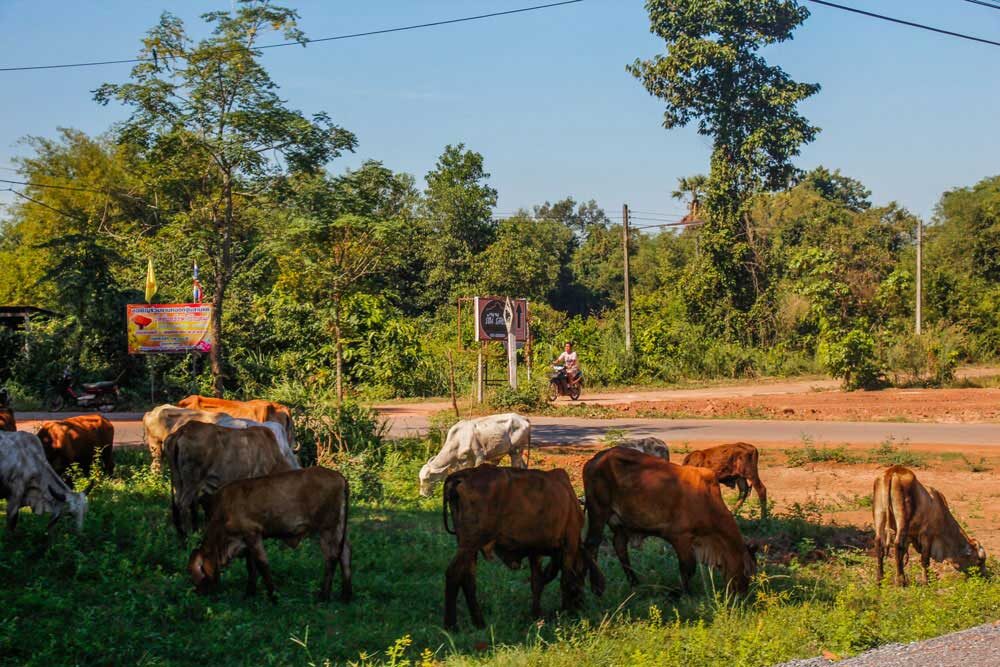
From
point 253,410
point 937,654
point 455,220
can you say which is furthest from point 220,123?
point 455,220

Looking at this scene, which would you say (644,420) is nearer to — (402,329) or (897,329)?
(402,329)

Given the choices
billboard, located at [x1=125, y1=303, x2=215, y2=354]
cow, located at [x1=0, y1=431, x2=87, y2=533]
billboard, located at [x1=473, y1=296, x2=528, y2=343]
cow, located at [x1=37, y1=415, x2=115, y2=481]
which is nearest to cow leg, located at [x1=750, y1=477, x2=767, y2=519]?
cow, located at [x1=0, y1=431, x2=87, y2=533]

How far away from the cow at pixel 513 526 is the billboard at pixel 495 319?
55.4ft

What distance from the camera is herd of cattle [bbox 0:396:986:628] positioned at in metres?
8.29

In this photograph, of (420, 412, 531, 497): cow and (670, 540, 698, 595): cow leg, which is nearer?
(670, 540, 698, 595): cow leg

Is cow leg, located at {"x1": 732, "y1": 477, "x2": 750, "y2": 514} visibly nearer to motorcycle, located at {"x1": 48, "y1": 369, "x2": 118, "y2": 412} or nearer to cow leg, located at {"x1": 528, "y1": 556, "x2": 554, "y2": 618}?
cow leg, located at {"x1": 528, "y1": 556, "x2": 554, "y2": 618}

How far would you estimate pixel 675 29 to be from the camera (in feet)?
151

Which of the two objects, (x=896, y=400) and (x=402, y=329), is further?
(x=402, y=329)

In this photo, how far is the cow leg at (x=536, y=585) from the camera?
8.45 meters

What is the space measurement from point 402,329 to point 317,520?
21.8 metres

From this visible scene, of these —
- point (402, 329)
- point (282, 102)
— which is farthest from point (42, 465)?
point (402, 329)

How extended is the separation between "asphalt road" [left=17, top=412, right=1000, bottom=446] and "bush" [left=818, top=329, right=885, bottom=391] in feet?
25.6

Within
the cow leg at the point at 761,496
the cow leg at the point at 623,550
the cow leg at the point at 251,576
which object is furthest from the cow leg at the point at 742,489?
the cow leg at the point at 251,576

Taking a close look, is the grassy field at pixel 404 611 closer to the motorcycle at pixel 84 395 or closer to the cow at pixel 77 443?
the cow at pixel 77 443
